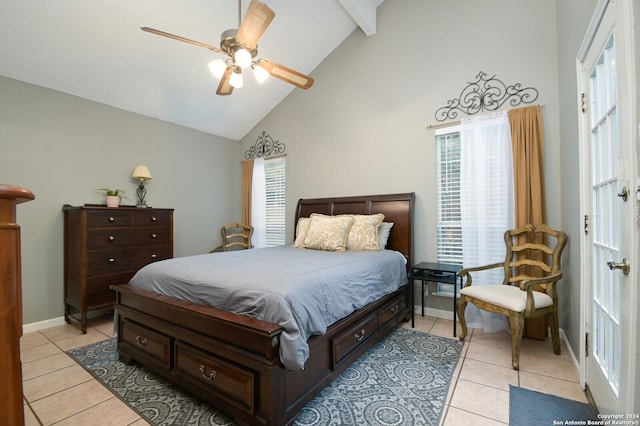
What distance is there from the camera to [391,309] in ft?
9.26

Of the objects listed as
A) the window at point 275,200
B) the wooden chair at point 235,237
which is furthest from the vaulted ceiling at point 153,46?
the wooden chair at point 235,237

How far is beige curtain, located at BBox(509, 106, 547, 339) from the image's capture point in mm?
2773

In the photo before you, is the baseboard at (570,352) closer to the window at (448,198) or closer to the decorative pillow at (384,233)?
the window at (448,198)

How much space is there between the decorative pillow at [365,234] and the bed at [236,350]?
2.22 feet

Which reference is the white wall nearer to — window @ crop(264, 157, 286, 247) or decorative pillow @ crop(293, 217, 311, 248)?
window @ crop(264, 157, 286, 247)

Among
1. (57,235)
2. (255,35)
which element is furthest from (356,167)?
(57,235)

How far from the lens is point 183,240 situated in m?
4.57

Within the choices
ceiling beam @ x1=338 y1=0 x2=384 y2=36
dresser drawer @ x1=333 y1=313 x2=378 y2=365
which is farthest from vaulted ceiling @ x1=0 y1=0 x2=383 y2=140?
dresser drawer @ x1=333 y1=313 x2=378 y2=365

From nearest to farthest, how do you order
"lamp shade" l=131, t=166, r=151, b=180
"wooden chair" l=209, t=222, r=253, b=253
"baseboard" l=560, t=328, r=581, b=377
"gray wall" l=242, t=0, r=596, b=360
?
"baseboard" l=560, t=328, r=581, b=377
"gray wall" l=242, t=0, r=596, b=360
"lamp shade" l=131, t=166, r=151, b=180
"wooden chair" l=209, t=222, r=253, b=253

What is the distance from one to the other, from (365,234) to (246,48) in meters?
2.14

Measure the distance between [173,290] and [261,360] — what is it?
98cm

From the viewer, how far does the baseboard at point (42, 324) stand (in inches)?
123

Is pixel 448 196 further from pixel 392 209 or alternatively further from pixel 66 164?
pixel 66 164

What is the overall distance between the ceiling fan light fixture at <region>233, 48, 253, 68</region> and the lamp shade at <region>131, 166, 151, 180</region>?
2438 millimetres
